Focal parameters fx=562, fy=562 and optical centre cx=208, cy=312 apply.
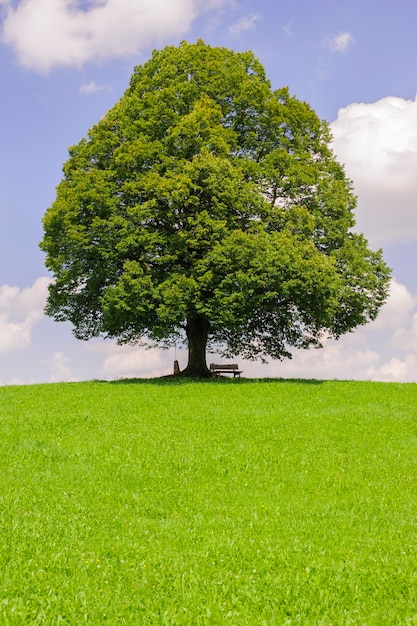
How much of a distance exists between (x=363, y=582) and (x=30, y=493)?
7882 mm

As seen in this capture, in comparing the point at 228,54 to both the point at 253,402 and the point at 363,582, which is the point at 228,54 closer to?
the point at 253,402

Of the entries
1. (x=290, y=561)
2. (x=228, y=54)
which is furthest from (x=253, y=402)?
(x=228, y=54)

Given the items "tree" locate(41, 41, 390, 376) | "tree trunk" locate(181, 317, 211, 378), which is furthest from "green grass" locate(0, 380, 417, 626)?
"tree trunk" locate(181, 317, 211, 378)

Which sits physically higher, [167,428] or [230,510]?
[167,428]

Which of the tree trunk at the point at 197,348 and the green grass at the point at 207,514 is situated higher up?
the tree trunk at the point at 197,348

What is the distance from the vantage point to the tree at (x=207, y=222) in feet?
97.8

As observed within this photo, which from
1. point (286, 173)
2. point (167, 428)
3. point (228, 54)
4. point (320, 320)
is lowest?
point (167, 428)

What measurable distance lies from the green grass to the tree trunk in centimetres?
983

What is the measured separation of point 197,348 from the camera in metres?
34.7

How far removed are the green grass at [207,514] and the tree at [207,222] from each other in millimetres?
7695

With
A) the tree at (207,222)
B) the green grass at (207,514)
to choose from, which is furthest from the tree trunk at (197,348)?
the green grass at (207,514)

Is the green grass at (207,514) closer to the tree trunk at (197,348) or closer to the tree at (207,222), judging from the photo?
the tree at (207,222)

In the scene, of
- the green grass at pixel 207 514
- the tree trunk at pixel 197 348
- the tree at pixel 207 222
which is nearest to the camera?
the green grass at pixel 207 514

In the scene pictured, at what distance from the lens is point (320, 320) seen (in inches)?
1251
